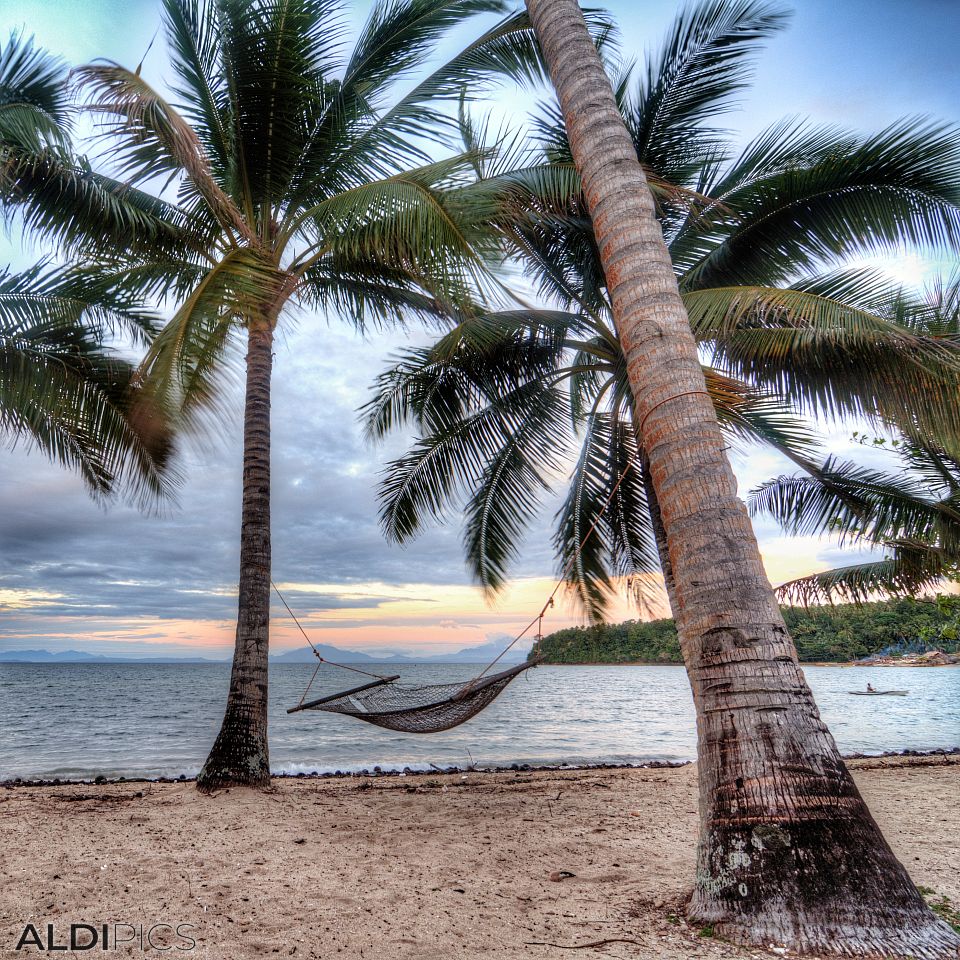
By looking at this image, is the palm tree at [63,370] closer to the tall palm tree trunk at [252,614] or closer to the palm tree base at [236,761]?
the tall palm tree trunk at [252,614]

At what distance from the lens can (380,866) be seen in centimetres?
322

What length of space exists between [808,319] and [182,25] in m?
5.23

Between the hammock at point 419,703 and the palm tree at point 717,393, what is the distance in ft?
5.37

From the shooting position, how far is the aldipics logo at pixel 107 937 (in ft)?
7.28

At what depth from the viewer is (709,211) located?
569 cm

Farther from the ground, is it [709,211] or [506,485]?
[709,211]

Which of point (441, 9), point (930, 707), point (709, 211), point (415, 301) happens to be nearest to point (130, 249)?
point (415, 301)

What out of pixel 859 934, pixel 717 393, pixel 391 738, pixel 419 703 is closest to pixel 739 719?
pixel 859 934

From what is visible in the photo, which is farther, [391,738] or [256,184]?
[391,738]

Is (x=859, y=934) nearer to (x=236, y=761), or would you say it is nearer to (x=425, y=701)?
(x=425, y=701)

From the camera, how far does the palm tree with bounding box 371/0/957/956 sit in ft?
6.48

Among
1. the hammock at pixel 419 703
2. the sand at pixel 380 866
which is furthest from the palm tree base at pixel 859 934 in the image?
the hammock at pixel 419 703

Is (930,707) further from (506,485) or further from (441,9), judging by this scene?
(441,9)

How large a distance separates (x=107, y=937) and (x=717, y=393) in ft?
13.3
